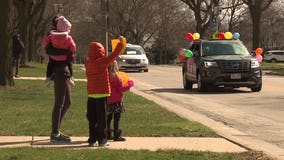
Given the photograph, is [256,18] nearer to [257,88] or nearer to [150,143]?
[257,88]

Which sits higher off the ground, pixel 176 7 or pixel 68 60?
pixel 176 7

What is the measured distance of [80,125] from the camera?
32.2ft

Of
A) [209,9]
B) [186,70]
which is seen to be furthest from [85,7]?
[186,70]

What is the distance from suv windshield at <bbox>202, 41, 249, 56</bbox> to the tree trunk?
21.0ft

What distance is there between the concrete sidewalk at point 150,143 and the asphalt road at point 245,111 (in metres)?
0.42

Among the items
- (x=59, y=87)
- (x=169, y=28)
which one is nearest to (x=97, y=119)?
(x=59, y=87)

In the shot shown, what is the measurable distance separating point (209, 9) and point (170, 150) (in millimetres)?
53269

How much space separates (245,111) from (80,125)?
4.85 meters

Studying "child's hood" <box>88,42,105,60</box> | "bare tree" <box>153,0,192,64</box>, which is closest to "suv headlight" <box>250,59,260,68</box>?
"child's hood" <box>88,42,105,60</box>

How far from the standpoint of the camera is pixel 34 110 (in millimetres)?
11781

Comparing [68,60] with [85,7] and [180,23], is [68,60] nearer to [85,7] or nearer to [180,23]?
[85,7]

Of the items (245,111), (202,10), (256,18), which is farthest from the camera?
(202,10)

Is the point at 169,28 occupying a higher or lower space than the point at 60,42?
higher

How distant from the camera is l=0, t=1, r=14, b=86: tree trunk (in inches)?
667
